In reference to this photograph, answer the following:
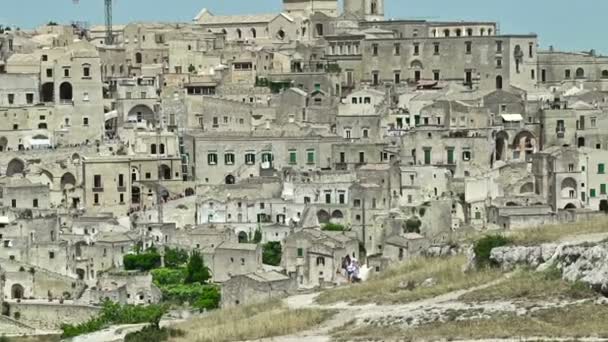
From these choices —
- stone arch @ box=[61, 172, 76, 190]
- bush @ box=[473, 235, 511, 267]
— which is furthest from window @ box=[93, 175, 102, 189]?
bush @ box=[473, 235, 511, 267]

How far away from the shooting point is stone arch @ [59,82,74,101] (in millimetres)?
63594

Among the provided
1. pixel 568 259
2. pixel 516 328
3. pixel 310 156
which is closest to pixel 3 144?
pixel 310 156

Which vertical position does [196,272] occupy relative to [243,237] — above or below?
below

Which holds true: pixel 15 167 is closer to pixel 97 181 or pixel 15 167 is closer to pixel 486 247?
pixel 97 181

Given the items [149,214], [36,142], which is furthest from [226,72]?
[149,214]

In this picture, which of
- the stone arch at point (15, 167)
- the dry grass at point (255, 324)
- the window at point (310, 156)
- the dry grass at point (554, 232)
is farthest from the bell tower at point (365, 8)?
the dry grass at point (255, 324)

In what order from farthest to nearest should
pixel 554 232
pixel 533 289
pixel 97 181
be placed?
1. pixel 97 181
2. pixel 554 232
3. pixel 533 289

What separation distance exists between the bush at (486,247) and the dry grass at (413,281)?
0.33 meters

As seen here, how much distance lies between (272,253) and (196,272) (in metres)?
2.48

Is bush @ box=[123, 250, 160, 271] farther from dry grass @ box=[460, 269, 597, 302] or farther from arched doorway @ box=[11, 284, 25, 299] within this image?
dry grass @ box=[460, 269, 597, 302]

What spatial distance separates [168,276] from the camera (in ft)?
163

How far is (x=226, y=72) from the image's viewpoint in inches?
2628

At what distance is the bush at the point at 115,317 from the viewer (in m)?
42.7

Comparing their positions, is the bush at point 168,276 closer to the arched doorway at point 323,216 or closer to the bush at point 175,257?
the bush at point 175,257
